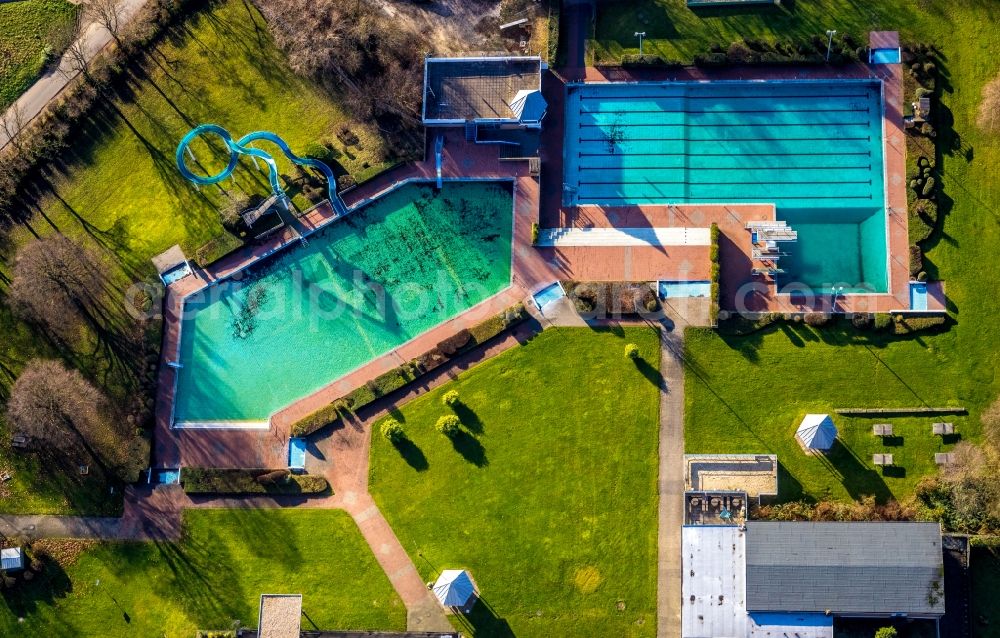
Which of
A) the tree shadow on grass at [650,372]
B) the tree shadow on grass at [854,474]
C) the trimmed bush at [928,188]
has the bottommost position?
the tree shadow on grass at [854,474]

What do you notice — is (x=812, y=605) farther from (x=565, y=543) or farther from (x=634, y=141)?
(x=634, y=141)

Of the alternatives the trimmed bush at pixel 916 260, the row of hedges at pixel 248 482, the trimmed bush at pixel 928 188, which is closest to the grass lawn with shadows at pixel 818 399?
the trimmed bush at pixel 916 260

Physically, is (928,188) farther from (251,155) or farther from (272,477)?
(272,477)

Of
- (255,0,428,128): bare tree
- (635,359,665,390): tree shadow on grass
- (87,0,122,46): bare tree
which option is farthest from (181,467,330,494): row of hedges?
(87,0,122,46): bare tree

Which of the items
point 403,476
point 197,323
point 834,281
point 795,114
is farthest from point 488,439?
point 795,114

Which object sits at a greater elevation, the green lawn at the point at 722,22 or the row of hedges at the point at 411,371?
the green lawn at the point at 722,22

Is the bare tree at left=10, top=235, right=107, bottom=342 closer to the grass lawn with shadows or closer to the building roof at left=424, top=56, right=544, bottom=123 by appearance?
the building roof at left=424, top=56, right=544, bottom=123

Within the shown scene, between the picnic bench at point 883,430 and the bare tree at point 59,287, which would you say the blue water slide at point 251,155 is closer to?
the bare tree at point 59,287
